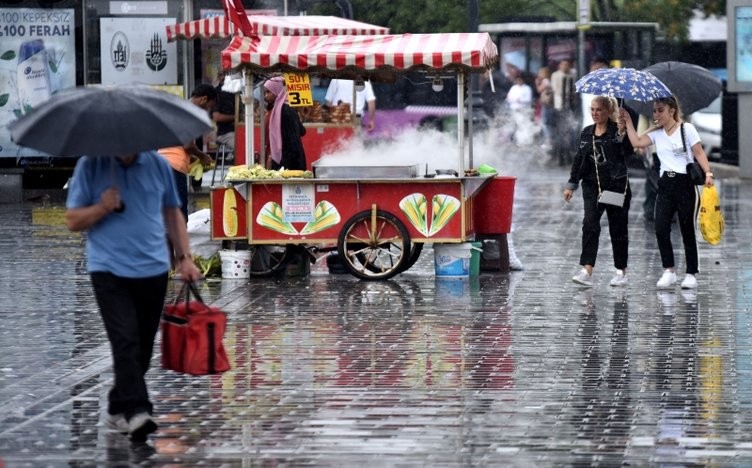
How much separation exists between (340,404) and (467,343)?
6.82 feet

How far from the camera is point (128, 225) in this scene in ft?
22.7

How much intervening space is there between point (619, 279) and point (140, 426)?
6491 mm

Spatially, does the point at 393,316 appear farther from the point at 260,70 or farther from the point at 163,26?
the point at 163,26

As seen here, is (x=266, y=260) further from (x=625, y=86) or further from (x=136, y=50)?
(x=136, y=50)

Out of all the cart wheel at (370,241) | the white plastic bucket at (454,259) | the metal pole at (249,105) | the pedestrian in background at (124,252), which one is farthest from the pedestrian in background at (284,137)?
the pedestrian in background at (124,252)

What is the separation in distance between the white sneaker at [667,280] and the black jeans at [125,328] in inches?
244

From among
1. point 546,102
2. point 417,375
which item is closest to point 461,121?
point 417,375

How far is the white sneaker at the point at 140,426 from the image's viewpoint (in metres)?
6.84

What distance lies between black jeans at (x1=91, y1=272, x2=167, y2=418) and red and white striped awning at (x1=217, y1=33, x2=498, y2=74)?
590 cm

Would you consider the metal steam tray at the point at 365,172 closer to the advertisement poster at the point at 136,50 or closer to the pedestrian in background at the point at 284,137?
the pedestrian in background at the point at 284,137

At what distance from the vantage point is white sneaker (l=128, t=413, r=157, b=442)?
Result: 22.4ft

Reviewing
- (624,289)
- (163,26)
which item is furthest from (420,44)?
(163,26)

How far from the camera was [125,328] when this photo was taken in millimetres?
6879

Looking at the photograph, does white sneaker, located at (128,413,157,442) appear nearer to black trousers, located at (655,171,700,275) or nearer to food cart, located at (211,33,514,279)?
food cart, located at (211,33,514,279)
